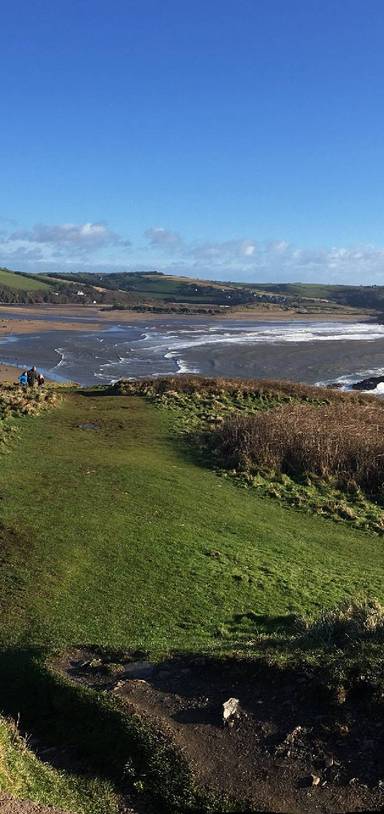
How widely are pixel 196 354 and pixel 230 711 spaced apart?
211 feet

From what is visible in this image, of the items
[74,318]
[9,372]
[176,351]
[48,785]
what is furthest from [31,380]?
[74,318]

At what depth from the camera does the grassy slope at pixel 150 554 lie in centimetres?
1077

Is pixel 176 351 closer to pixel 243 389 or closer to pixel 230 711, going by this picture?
pixel 243 389

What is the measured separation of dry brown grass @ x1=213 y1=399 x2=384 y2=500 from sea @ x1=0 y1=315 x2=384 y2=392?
27582 millimetres

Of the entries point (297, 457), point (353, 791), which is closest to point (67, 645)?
point (353, 791)

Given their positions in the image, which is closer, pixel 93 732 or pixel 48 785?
pixel 48 785

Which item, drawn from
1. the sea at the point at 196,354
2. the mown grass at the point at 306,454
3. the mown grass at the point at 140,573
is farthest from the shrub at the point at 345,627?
the sea at the point at 196,354

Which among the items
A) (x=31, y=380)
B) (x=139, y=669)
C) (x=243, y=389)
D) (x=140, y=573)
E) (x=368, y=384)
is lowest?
(x=140, y=573)

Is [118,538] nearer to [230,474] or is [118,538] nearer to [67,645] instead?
[67,645]

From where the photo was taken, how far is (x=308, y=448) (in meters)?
23.3

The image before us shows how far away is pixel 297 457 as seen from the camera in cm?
2331

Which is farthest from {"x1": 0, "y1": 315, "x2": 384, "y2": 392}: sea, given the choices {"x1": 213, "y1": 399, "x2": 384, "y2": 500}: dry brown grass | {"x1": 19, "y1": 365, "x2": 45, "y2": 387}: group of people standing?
{"x1": 213, "y1": 399, "x2": 384, "y2": 500}: dry brown grass

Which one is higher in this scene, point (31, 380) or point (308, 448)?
point (31, 380)

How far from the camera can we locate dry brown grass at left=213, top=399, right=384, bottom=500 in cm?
2233
